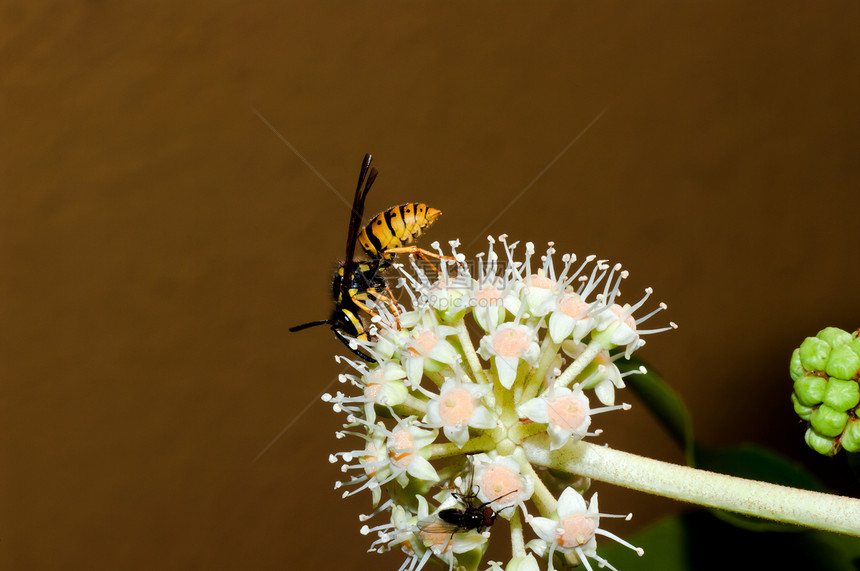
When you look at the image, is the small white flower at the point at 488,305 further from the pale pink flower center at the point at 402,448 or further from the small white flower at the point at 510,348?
the pale pink flower center at the point at 402,448

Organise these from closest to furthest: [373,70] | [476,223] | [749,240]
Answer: [373,70]
[476,223]
[749,240]

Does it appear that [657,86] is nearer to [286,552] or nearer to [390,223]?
[390,223]

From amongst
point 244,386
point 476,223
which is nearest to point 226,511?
point 244,386

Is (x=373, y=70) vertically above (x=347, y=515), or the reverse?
(x=373, y=70)

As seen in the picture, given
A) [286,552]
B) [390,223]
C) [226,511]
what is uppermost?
[390,223]

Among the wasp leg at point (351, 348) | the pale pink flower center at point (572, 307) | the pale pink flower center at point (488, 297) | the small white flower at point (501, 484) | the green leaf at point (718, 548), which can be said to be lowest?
the green leaf at point (718, 548)

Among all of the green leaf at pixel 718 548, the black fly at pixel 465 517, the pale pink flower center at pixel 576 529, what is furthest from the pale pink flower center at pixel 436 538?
the green leaf at pixel 718 548

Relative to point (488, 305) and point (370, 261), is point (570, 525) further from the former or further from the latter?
point (370, 261)
